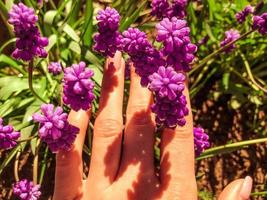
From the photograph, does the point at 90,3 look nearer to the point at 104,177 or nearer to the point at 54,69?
the point at 54,69

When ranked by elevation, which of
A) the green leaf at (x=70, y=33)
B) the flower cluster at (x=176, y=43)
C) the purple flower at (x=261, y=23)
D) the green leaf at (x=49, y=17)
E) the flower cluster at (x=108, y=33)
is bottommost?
the flower cluster at (x=176, y=43)

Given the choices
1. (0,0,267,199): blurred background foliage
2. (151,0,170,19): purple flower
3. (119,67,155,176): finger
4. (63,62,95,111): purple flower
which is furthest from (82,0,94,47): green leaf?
(63,62,95,111): purple flower

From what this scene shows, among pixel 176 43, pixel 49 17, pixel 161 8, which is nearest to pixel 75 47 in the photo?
pixel 49 17

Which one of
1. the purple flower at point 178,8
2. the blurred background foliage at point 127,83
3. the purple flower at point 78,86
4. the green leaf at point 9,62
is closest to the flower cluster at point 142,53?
the purple flower at point 78,86

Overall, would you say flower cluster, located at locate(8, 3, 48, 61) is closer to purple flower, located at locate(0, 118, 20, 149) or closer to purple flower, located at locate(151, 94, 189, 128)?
purple flower, located at locate(0, 118, 20, 149)

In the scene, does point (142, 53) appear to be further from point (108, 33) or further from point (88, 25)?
point (88, 25)

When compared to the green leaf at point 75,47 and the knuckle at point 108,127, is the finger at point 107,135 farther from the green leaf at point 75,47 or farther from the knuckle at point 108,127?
the green leaf at point 75,47

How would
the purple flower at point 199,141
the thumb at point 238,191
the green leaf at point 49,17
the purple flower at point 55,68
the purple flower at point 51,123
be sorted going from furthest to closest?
1. the green leaf at point 49,17
2. the purple flower at point 55,68
3. the purple flower at point 199,141
4. the thumb at point 238,191
5. the purple flower at point 51,123
